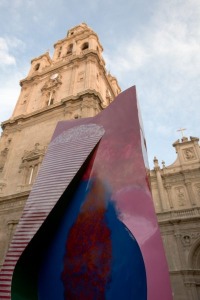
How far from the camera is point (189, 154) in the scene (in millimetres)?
17391

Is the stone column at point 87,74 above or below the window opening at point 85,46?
below

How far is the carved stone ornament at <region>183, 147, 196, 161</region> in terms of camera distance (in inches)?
674

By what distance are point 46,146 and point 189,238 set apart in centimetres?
1143

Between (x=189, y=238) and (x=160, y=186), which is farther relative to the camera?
(x=160, y=186)

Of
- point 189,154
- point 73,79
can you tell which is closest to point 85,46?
point 73,79

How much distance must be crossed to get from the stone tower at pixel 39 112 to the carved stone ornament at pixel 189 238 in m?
9.83

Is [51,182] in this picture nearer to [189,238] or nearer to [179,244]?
[179,244]

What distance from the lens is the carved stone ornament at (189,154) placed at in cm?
1711

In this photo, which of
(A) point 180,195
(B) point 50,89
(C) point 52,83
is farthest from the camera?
(C) point 52,83

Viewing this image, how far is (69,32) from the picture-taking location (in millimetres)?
36969

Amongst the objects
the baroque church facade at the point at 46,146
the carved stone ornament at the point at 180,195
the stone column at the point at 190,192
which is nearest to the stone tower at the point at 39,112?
the baroque church facade at the point at 46,146

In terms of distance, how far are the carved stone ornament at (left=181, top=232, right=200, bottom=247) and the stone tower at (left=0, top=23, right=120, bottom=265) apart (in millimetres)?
9832

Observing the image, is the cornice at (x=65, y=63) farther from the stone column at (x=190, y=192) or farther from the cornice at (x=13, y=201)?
the stone column at (x=190, y=192)

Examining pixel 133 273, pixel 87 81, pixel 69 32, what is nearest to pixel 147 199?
pixel 133 273
